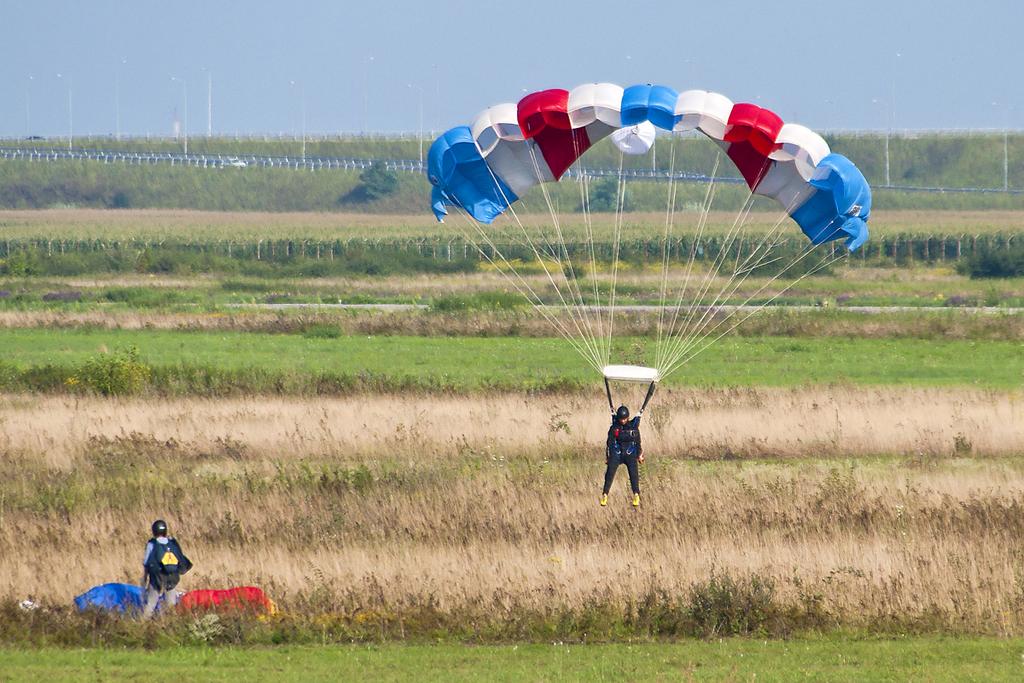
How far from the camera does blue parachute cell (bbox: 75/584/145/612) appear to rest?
12.0 m

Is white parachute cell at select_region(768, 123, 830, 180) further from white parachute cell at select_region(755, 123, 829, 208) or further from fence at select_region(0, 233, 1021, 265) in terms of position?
fence at select_region(0, 233, 1021, 265)

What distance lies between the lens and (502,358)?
31.8 m

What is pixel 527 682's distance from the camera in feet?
34.7

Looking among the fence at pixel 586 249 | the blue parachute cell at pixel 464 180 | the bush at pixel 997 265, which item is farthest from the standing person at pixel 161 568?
the bush at pixel 997 265

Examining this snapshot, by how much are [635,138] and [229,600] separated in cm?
818

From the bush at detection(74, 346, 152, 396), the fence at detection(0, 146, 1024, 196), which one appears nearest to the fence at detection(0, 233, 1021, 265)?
the bush at detection(74, 346, 152, 396)

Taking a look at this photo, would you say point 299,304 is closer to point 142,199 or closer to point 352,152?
point 142,199

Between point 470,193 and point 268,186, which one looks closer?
point 470,193

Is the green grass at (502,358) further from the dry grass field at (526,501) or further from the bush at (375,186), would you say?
the bush at (375,186)

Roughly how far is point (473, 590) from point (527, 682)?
7.21 feet

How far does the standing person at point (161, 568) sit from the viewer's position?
→ 11.8 metres

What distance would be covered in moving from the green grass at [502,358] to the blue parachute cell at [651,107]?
9765mm

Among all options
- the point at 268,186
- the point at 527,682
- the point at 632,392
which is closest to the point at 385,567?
the point at 527,682

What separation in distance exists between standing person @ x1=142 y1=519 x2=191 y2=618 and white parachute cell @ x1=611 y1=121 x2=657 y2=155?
7.89 m
